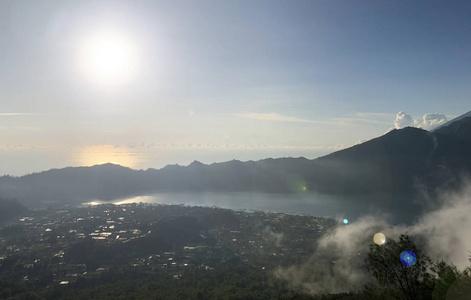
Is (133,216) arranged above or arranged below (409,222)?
above

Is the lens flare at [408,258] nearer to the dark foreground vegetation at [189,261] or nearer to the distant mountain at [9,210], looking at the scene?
the dark foreground vegetation at [189,261]

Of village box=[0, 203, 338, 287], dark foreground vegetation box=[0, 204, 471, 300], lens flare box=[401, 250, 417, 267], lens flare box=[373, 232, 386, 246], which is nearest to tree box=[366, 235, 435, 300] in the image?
dark foreground vegetation box=[0, 204, 471, 300]

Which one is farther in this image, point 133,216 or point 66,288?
point 133,216

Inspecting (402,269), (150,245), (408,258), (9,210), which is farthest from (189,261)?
(9,210)

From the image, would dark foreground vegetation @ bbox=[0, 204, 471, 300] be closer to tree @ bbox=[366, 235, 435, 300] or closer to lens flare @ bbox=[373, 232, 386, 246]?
A: tree @ bbox=[366, 235, 435, 300]

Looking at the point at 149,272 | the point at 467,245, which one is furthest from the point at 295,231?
the point at 149,272

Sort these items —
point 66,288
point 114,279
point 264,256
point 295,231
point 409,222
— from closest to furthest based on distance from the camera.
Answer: point 66,288, point 114,279, point 264,256, point 295,231, point 409,222

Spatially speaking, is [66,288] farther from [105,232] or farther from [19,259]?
[105,232]

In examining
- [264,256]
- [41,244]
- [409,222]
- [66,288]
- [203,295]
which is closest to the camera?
[203,295]

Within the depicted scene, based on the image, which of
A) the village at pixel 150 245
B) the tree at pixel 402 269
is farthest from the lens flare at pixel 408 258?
the village at pixel 150 245
